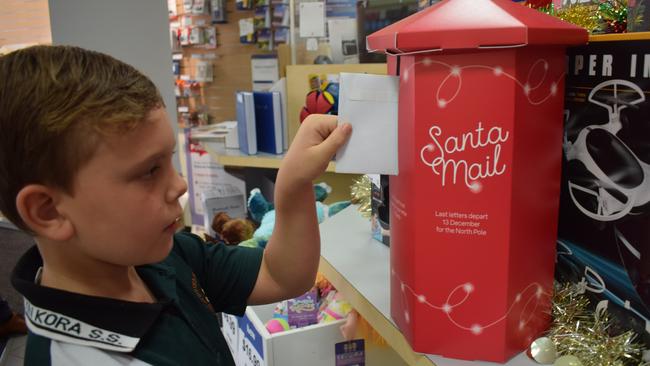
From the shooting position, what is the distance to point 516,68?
598 millimetres

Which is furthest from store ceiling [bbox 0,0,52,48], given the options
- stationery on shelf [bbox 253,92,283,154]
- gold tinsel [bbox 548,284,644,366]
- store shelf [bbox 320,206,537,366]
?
gold tinsel [bbox 548,284,644,366]

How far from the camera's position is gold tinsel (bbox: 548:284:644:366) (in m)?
0.65

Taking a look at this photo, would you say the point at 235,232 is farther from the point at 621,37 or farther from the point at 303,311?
the point at 621,37

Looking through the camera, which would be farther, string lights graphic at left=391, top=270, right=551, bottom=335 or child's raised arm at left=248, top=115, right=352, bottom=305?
child's raised arm at left=248, top=115, right=352, bottom=305

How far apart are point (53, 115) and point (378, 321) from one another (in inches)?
20.3

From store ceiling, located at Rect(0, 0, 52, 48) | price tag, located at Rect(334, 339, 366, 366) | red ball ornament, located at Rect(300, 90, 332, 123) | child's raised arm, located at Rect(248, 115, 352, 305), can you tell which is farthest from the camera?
store ceiling, located at Rect(0, 0, 52, 48)

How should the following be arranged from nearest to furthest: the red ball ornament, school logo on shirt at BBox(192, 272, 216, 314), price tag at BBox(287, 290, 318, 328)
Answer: school logo on shirt at BBox(192, 272, 216, 314)
price tag at BBox(287, 290, 318, 328)
the red ball ornament

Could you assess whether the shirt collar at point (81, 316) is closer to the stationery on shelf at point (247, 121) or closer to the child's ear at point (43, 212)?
the child's ear at point (43, 212)

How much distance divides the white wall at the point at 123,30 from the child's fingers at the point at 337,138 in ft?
6.09

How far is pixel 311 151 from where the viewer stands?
79 centimetres

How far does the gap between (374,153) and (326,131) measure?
0.36ft

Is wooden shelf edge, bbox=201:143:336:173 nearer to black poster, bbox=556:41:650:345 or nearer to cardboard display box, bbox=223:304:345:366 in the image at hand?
cardboard display box, bbox=223:304:345:366

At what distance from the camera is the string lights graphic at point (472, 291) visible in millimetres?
665

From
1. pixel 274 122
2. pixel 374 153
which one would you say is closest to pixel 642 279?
pixel 374 153
